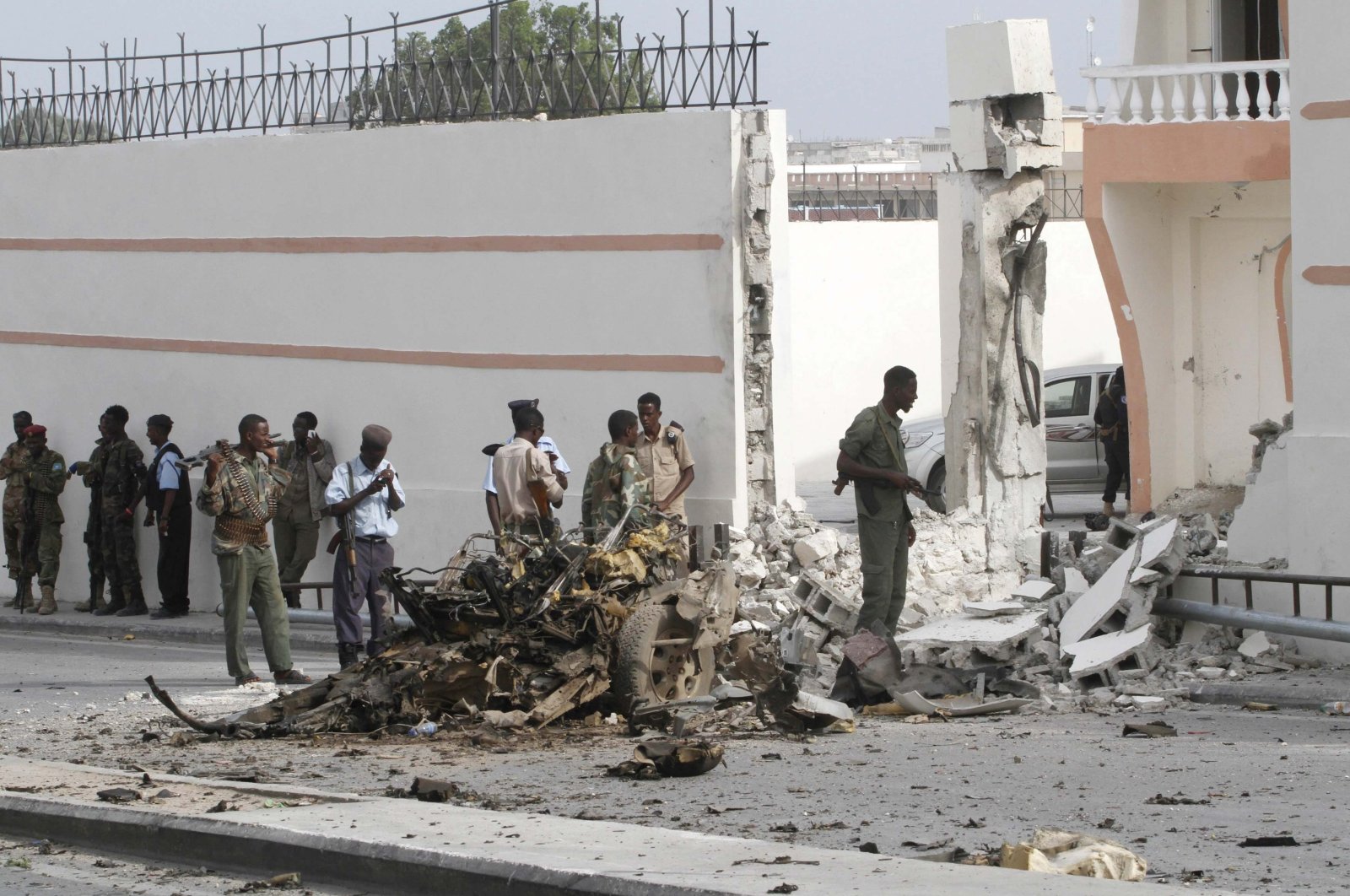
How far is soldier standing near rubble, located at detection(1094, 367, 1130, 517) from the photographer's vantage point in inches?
746

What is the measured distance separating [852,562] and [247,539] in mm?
4174

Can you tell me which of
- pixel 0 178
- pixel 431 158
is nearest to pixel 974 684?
pixel 431 158

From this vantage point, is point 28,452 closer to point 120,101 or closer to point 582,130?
point 120,101

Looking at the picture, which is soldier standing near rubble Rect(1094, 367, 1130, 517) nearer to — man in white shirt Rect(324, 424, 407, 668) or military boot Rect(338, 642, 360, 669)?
man in white shirt Rect(324, 424, 407, 668)

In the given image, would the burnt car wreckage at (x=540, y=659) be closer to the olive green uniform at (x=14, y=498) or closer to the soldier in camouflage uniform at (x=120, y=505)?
the soldier in camouflage uniform at (x=120, y=505)

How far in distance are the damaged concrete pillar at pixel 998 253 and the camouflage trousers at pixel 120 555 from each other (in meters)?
7.46

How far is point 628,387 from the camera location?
13539 millimetres

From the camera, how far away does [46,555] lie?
16.8 meters

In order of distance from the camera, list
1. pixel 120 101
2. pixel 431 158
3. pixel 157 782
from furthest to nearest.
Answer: pixel 120 101 → pixel 431 158 → pixel 157 782

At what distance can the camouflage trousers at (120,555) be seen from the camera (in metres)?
16.0

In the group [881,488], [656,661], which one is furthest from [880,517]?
[656,661]

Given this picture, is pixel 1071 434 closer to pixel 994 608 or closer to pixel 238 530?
pixel 994 608

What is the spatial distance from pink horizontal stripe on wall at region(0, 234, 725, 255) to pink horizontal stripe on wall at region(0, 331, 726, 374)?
0.80 meters

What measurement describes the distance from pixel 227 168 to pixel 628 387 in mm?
4716
